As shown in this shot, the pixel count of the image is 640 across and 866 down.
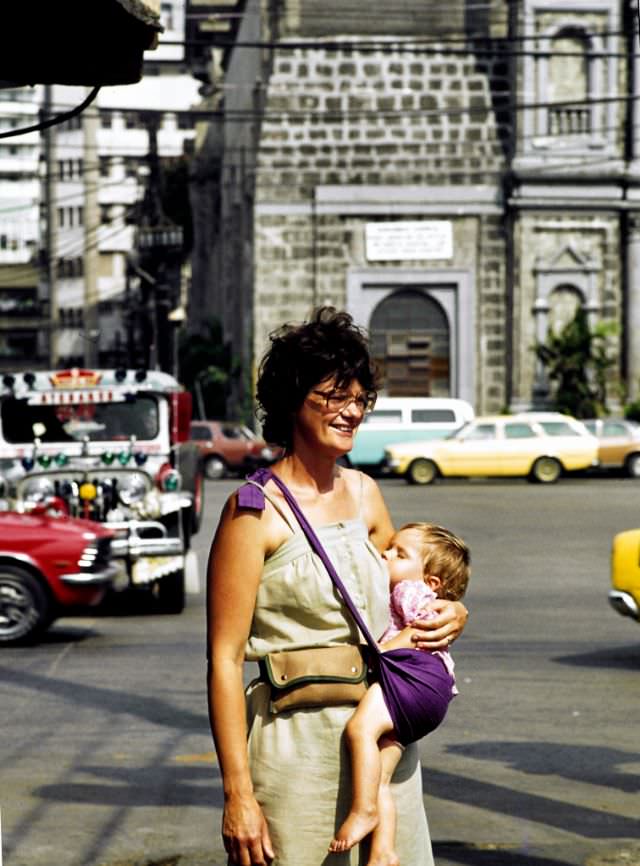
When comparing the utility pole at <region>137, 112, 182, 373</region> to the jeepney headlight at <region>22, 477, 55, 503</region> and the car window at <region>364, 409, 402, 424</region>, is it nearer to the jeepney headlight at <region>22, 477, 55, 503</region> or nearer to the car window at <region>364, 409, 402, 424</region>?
the car window at <region>364, 409, 402, 424</region>

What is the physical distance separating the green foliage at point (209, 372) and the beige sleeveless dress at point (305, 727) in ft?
180

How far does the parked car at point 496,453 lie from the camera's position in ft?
138

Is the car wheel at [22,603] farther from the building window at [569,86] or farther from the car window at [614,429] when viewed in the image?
the building window at [569,86]

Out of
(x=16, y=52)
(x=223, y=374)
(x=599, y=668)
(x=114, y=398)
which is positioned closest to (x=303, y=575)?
(x=16, y=52)

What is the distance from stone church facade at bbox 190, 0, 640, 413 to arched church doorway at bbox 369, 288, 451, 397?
0.04m

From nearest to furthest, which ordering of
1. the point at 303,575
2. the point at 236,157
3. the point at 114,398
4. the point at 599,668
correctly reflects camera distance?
the point at 303,575 → the point at 599,668 → the point at 114,398 → the point at 236,157

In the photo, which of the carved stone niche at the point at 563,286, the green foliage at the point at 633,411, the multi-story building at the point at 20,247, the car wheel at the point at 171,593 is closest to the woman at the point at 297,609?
the car wheel at the point at 171,593

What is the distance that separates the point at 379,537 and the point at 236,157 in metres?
61.9

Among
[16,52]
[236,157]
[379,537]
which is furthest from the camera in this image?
[236,157]

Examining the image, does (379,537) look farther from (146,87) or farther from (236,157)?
(146,87)

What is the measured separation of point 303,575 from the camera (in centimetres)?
465

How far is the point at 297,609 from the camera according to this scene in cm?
468

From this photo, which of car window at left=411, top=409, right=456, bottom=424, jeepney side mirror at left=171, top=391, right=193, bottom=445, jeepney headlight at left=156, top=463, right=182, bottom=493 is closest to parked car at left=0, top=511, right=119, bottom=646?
jeepney headlight at left=156, top=463, right=182, bottom=493

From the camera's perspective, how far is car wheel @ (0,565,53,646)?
598 inches
